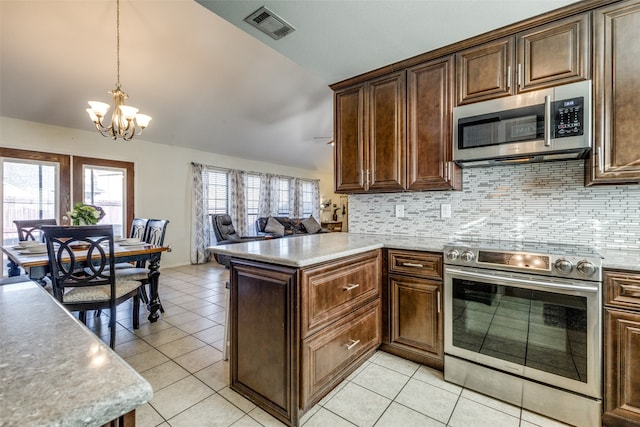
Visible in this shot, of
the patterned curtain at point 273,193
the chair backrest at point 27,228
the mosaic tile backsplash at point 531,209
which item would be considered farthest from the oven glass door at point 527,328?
the patterned curtain at point 273,193

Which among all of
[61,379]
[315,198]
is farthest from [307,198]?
[61,379]

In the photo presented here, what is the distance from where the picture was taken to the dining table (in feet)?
7.20

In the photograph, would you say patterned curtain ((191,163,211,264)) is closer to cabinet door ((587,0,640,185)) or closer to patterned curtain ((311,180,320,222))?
patterned curtain ((311,180,320,222))

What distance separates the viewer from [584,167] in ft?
6.50

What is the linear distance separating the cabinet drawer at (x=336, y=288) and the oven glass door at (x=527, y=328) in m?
0.52

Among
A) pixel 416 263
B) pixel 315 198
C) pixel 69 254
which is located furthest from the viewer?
pixel 315 198

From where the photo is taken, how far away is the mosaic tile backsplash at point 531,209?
1.91m

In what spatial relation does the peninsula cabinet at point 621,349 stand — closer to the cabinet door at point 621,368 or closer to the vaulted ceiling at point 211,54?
the cabinet door at point 621,368

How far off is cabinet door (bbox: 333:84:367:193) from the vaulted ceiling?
21cm

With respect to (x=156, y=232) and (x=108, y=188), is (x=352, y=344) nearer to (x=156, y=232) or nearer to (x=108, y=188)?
(x=156, y=232)

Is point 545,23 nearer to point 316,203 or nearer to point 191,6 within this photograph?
point 191,6

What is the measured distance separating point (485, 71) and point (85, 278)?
3401 mm

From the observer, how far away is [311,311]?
1.60 m

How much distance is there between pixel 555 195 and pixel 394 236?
120 centimetres
